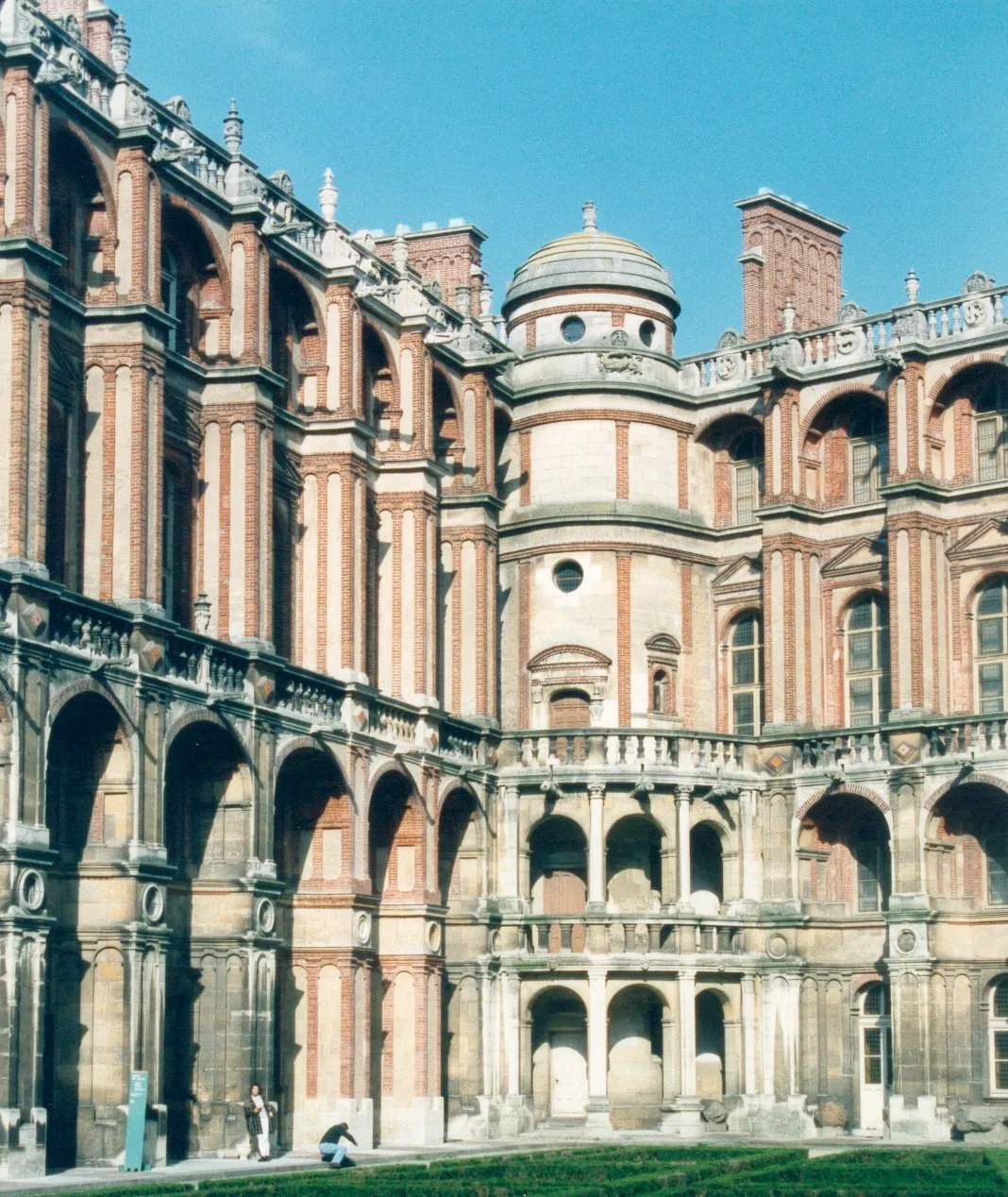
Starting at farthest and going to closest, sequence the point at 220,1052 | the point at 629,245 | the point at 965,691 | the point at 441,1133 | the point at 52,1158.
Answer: the point at 629,245 < the point at 965,691 < the point at 441,1133 < the point at 220,1052 < the point at 52,1158

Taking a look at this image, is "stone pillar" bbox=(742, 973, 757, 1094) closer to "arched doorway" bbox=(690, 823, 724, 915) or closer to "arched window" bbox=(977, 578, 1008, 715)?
"arched doorway" bbox=(690, 823, 724, 915)

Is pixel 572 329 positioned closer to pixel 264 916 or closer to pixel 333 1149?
pixel 264 916

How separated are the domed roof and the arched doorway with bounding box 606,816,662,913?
1338 cm

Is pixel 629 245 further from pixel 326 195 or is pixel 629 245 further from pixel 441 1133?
pixel 441 1133

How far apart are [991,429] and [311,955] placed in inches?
793

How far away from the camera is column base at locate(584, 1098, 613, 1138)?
180 feet

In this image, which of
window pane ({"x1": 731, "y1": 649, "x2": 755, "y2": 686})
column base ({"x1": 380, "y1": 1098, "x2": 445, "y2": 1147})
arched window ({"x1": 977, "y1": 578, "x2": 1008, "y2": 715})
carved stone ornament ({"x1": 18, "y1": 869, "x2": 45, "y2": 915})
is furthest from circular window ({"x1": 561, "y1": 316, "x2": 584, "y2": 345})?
carved stone ornament ({"x1": 18, "y1": 869, "x2": 45, "y2": 915})

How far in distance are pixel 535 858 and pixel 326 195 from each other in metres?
16.3

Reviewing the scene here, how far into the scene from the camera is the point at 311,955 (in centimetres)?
5028

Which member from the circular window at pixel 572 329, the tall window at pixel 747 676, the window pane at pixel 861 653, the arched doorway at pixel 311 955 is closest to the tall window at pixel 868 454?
the window pane at pixel 861 653

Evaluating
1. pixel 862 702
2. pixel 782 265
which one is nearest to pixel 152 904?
pixel 862 702

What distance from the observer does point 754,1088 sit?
2238 inches

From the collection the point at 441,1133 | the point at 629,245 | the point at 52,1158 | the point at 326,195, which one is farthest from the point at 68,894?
the point at 629,245

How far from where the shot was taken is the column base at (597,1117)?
55.0 metres
